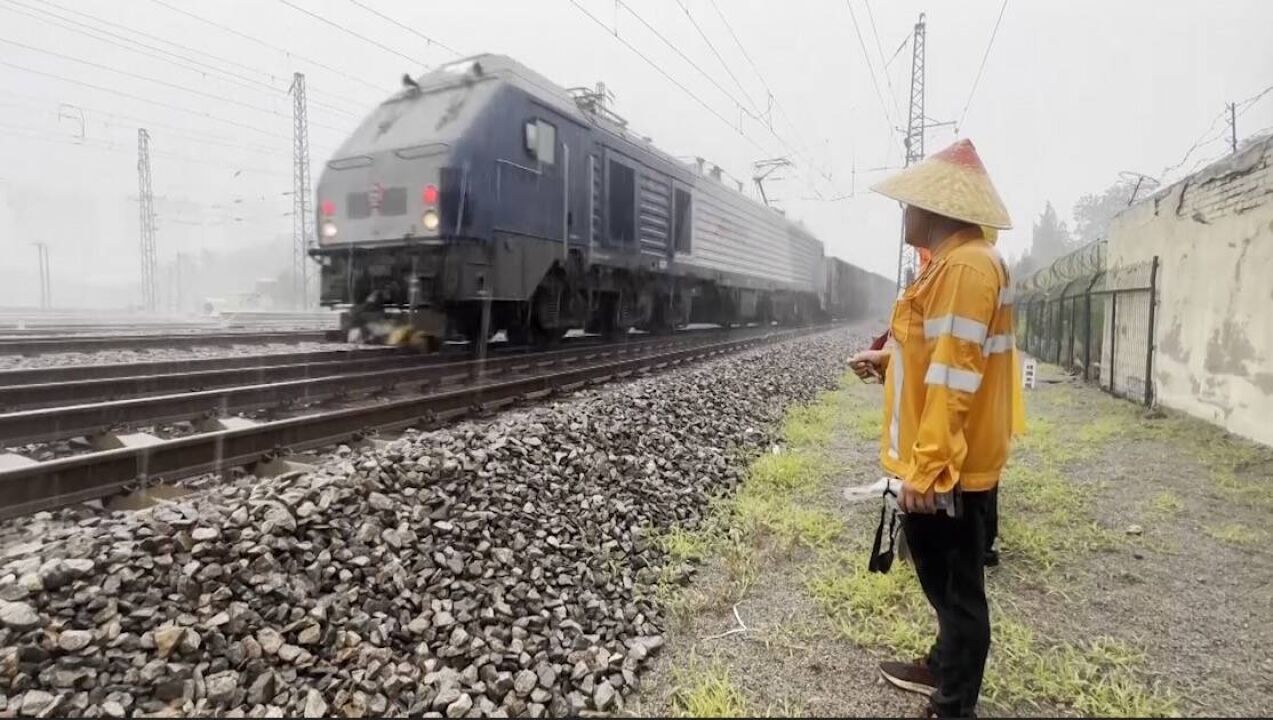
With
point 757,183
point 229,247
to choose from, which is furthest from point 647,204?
point 229,247

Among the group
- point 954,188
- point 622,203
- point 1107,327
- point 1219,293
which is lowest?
point 1107,327

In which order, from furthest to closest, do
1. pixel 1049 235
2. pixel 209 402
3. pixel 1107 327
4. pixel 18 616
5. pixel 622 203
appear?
pixel 1049 235, pixel 622 203, pixel 1107 327, pixel 209 402, pixel 18 616

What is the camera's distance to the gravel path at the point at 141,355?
7979mm

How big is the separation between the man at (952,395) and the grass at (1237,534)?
2.71 metres

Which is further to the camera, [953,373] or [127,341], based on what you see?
[127,341]

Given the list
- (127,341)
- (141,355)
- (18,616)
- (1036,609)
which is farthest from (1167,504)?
(127,341)

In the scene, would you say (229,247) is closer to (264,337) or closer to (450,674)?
(264,337)

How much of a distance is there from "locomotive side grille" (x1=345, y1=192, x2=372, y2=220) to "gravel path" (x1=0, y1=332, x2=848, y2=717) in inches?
207

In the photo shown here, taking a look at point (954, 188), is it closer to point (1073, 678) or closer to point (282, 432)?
point (1073, 678)

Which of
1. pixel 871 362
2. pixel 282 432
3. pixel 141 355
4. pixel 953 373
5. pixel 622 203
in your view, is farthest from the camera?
pixel 622 203

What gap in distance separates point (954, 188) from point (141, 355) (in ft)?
32.8

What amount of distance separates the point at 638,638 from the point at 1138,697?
1.77 m

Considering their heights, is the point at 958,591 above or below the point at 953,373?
below

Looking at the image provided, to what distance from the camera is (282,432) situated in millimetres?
4449
